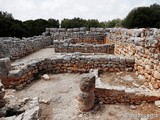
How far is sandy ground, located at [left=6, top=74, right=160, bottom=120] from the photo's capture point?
5.59m

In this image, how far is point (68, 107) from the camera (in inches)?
246

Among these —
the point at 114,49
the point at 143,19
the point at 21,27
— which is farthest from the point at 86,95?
the point at 143,19

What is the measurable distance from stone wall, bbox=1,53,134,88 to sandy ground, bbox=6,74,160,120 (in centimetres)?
75

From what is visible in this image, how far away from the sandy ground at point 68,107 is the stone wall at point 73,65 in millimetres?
753

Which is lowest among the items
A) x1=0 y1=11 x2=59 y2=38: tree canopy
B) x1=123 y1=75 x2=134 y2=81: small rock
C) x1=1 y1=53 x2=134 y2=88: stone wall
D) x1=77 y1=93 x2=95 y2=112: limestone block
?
x1=77 y1=93 x2=95 y2=112: limestone block

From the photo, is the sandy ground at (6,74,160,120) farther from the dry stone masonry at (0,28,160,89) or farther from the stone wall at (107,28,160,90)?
the stone wall at (107,28,160,90)

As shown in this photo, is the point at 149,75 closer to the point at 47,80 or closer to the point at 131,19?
the point at 47,80

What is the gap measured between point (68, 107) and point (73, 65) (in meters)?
3.40

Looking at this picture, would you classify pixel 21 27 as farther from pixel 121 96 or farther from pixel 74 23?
pixel 121 96

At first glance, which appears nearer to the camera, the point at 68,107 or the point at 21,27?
the point at 68,107

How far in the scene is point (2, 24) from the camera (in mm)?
28094

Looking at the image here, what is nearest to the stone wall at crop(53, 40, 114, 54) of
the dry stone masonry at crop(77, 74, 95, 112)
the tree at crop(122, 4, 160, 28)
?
the dry stone masonry at crop(77, 74, 95, 112)

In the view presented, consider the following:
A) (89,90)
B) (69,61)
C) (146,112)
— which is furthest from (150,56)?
(69,61)

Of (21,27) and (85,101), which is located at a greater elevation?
(21,27)
